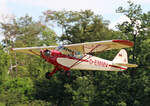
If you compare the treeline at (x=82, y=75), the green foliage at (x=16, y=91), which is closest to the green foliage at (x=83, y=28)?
the treeline at (x=82, y=75)

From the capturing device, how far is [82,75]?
111 ft

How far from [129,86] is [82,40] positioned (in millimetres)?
10036

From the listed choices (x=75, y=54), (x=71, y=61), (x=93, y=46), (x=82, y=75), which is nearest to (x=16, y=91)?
(x=82, y=75)

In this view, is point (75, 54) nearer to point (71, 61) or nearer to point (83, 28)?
point (71, 61)

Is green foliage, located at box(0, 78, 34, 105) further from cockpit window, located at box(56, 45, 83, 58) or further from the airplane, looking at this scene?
cockpit window, located at box(56, 45, 83, 58)

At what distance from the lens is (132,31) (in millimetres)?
29469

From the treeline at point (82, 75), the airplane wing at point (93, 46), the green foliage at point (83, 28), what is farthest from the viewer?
the green foliage at point (83, 28)

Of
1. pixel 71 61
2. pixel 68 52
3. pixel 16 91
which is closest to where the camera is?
pixel 71 61

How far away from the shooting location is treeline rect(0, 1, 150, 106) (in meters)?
29.2

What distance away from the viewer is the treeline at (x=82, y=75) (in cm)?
2917

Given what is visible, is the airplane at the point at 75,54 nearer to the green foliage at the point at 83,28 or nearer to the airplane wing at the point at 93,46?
the airplane wing at the point at 93,46

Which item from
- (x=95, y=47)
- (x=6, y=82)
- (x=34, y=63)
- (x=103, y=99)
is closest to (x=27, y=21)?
(x=34, y=63)

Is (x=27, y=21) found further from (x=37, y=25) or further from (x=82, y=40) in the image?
(x=82, y=40)

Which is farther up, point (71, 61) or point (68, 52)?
point (68, 52)
